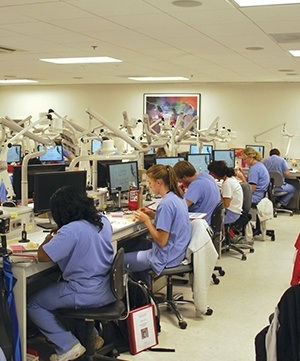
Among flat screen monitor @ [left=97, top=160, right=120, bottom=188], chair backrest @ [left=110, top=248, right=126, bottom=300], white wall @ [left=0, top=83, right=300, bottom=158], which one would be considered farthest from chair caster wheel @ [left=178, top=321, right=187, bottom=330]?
white wall @ [left=0, top=83, right=300, bottom=158]

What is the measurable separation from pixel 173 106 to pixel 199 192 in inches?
255

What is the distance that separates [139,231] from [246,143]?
692 cm

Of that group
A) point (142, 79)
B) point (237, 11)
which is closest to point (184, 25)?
point (237, 11)

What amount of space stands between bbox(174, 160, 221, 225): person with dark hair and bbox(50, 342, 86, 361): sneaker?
7.14 feet

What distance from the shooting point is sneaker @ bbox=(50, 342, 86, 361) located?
3016mm

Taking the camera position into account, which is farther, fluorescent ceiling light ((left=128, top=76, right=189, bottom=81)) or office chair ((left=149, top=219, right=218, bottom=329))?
fluorescent ceiling light ((left=128, top=76, right=189, bottom=81))

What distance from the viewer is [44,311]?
10.0 feet

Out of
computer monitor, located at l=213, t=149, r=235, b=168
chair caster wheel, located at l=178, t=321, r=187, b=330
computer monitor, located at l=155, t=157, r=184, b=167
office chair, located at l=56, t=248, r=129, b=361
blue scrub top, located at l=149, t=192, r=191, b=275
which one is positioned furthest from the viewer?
computer monitor, located at l=213, t=149, r=235, b=168

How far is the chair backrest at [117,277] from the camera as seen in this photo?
2.99 meters

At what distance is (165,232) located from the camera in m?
3.72

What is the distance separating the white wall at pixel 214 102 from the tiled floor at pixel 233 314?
4.79m

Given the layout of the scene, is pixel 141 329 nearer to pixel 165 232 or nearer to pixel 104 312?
pixel 104 312

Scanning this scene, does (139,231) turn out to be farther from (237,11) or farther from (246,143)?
(246,143)

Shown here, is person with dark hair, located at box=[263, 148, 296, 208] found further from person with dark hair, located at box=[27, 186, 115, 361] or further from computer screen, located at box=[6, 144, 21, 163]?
person with dark hair, located at box=[27, 186, 115, 361]
